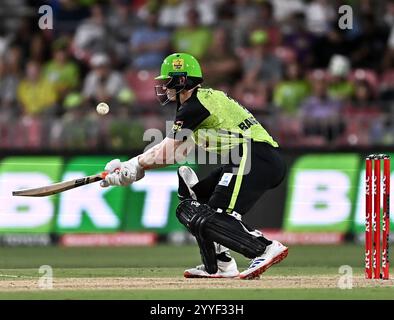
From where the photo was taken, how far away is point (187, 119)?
9812 mm

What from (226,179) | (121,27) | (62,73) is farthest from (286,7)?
(226,179)

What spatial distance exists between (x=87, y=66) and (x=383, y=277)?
8791 millimetres

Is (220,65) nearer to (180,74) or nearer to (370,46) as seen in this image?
(370,46)

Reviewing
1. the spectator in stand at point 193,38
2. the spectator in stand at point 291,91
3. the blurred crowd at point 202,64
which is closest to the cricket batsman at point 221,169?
the blurred crowd at point 202,64

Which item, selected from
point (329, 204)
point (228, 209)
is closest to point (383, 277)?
point (228, 209)

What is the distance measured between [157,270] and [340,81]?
264 inches

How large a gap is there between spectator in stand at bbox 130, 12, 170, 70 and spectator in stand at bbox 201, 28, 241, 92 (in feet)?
2.33

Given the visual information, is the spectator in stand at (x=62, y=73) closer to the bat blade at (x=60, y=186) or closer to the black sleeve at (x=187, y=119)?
the bat blade at (x=60, y=186)

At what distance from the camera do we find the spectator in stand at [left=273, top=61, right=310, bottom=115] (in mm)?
16984

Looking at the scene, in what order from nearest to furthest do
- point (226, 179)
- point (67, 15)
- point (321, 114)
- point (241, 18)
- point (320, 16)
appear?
1. point (226, 179)
2. point (321, 114)
3. point (241, 18)
4. point (320, 16)
5. point (67, 15)

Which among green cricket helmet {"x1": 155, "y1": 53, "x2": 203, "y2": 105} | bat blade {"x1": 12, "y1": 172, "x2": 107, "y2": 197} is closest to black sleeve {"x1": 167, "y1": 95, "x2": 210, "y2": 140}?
green cricket helmet {"x1": 155, "y1": 53, "x2": 203, "y2": 105}

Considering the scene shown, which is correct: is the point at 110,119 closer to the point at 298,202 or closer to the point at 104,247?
the point at 104,247

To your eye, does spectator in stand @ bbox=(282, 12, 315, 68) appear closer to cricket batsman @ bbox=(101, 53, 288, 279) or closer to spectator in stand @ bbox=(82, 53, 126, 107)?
spectator in stand @ bbox=(82, 53, 126, 107)

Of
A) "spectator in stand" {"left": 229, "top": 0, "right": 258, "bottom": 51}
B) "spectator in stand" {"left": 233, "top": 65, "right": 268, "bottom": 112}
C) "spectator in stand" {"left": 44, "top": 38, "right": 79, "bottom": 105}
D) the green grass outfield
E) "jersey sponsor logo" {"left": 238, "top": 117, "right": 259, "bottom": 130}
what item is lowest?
the green grass outfield
